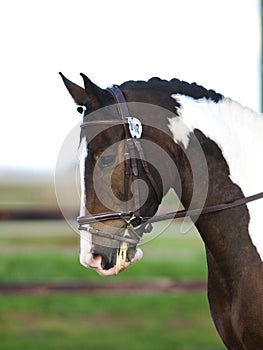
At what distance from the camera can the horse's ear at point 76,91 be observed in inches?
136

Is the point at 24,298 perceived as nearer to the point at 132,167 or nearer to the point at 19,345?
the point at 19,345

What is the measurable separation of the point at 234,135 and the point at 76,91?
75cm

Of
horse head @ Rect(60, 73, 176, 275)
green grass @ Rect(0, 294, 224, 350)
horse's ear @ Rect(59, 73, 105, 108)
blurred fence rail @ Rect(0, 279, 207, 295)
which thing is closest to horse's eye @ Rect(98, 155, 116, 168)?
horse head @ Rect(60, 73, 176, 275)

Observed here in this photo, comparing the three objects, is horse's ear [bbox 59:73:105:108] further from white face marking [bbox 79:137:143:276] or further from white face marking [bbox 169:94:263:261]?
white face marking [bbox 169:94:263:261]

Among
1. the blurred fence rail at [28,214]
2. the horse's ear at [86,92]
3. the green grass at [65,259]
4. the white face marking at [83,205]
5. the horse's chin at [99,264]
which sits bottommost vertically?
the green grass at [65,259]

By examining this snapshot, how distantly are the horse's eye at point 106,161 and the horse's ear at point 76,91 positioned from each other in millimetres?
341

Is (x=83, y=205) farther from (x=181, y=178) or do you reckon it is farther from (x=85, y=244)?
(x=181, y=178)

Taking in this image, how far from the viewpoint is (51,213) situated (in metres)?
8.07

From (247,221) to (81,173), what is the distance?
79cm

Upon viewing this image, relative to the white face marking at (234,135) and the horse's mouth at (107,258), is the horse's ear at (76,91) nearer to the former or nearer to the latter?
the white face marking at (234,135)

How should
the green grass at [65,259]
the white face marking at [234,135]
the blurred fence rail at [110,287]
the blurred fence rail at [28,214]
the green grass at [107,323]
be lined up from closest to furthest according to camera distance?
1. the white face marking at [234,135]
2. the blurred fence rail at [110,287]
3. the green grass at [107,323]
4. the blurred fence rail at [28,214]
5. the green grass at [65,259]

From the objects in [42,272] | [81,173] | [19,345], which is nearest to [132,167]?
[81,173]

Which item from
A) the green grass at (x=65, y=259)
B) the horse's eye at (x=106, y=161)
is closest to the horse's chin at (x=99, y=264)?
the horse's eye at (x=106, y=161)

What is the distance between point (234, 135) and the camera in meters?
3.44
